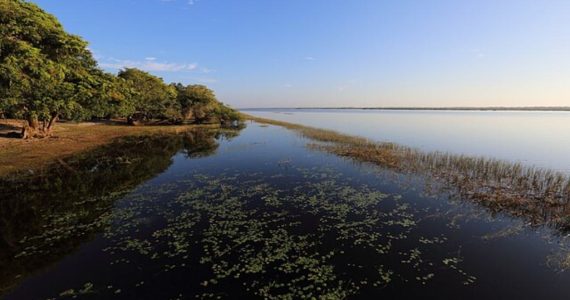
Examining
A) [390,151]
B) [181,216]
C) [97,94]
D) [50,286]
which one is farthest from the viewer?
[97,94]

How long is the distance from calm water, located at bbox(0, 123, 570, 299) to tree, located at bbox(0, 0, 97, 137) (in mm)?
11394

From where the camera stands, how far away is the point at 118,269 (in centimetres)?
1026

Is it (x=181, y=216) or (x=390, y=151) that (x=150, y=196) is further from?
(x=390, y=151)

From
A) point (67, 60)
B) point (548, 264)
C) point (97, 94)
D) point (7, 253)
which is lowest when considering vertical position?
point (548, 264)

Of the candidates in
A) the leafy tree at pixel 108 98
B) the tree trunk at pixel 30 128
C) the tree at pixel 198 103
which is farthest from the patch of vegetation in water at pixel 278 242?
the tree at pixel 198 103

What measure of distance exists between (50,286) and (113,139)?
3716 cm

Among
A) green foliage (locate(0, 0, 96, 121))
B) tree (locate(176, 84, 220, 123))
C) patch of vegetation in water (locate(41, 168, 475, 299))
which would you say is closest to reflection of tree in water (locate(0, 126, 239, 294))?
patch of vegetation in water (locate(41, 168, 475, 299))

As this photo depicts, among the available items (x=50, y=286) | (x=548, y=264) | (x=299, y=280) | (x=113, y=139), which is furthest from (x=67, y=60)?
(x=548, y=264)

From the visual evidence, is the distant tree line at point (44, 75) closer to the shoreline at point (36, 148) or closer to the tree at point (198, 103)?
the shoreline at point (36, 148)

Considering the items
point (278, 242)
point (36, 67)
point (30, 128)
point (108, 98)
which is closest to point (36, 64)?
point (36, 67)

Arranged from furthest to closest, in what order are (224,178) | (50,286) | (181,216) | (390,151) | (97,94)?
1. (97,94)
2. (390,151)
3. (224,178)
4. (181,216)
5. (50,286)

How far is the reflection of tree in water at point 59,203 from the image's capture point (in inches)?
436

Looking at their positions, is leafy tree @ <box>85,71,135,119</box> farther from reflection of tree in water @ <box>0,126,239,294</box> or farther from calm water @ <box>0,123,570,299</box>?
calm water @ <box>0,123,570,299</box>

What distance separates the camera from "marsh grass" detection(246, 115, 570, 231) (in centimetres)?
1627
